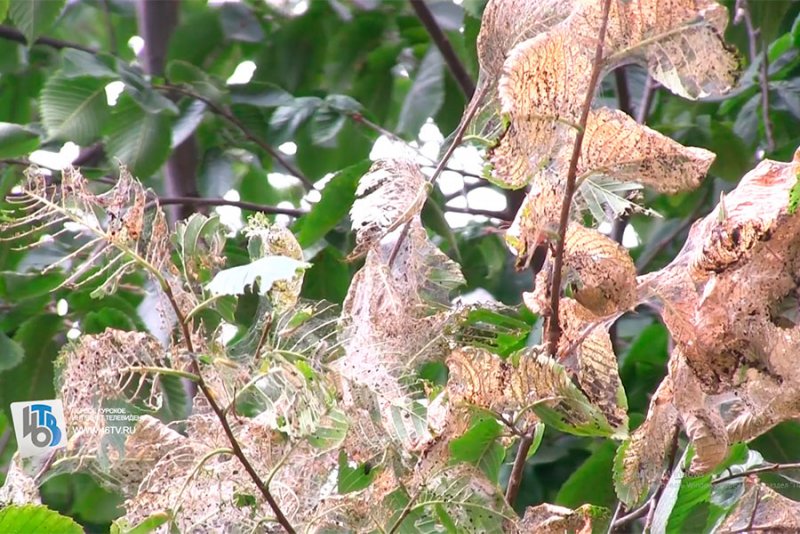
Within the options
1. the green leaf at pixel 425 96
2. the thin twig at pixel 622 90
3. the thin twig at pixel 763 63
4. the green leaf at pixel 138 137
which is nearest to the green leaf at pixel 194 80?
the green leaf at pixel 138 137

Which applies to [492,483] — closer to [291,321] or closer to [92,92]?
[291,321]

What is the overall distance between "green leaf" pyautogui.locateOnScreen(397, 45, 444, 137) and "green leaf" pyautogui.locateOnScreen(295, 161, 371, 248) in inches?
14.7

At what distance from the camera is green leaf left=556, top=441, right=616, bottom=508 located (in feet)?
2.89

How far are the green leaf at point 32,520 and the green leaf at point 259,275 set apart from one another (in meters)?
0.13

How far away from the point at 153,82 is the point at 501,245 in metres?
0.48

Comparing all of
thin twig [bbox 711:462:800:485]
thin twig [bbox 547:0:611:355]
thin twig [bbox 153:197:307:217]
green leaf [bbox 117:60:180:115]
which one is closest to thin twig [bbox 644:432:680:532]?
thin twig [bbox 711:462:800:485]

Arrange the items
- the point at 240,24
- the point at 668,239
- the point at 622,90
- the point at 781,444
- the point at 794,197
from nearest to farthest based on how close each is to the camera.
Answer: the point at 794,197 → the point at 781,444 → the point at 622,90 → the point at 668,239 → the point at 240,24

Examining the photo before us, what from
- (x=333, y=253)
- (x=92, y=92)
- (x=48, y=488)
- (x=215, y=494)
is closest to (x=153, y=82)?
(x=92, y=92)

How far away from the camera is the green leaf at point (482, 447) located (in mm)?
533

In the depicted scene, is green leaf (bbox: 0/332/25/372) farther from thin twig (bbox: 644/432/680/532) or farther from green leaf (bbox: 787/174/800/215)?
green leaf (bbox: 787/174/800/215)

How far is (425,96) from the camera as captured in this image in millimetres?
1312

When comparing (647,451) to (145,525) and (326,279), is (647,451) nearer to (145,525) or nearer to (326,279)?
(145,525)

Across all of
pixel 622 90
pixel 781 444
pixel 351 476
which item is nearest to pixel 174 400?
pixel 351 476

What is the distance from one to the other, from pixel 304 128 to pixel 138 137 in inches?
8.8
